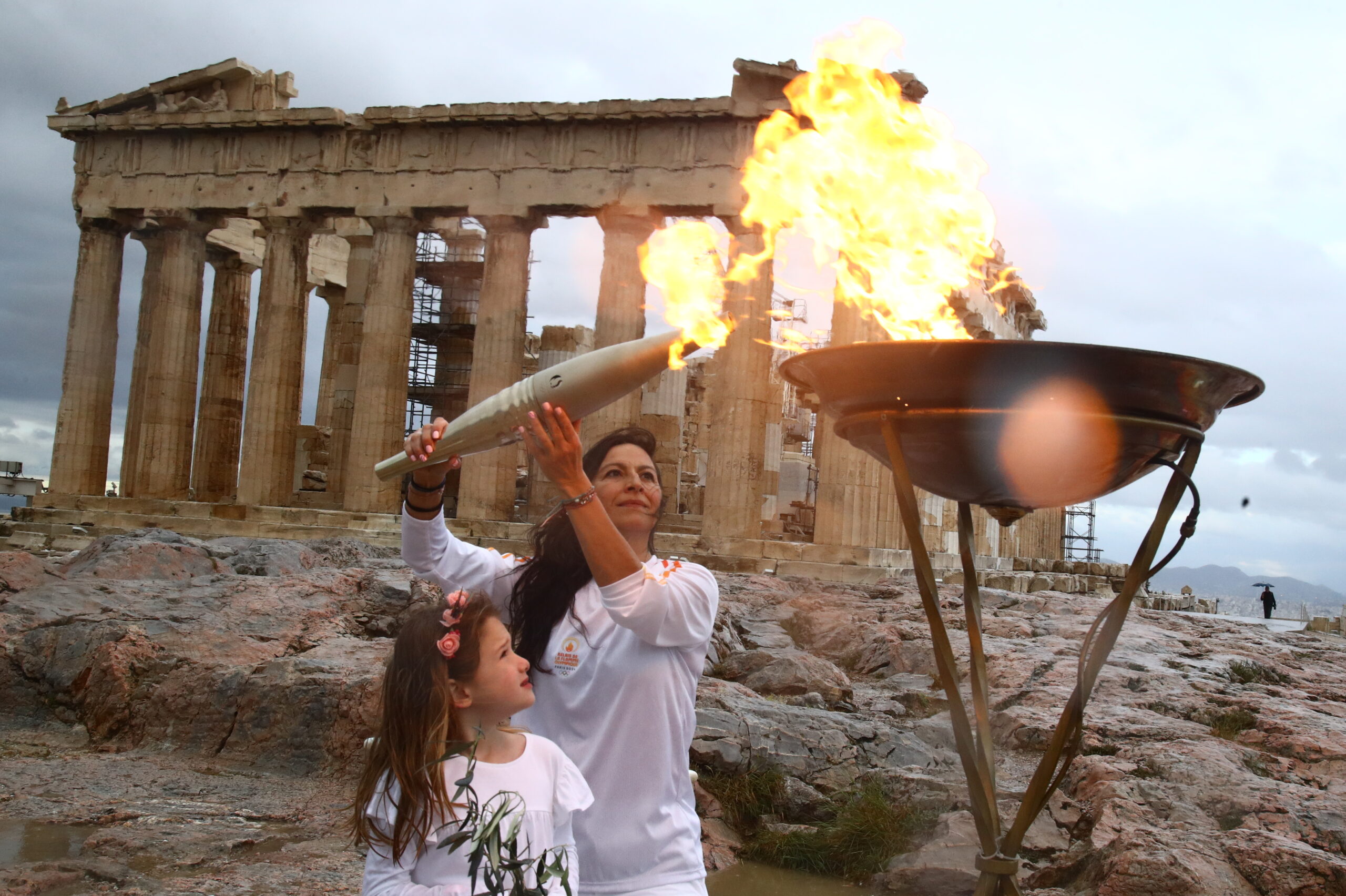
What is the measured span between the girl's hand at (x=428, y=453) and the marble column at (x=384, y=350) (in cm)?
1928

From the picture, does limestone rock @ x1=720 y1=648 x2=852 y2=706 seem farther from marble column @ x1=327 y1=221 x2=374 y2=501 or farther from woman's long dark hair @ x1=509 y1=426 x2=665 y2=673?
marble column @ x1=327 y1=221 x2=374 y2=501

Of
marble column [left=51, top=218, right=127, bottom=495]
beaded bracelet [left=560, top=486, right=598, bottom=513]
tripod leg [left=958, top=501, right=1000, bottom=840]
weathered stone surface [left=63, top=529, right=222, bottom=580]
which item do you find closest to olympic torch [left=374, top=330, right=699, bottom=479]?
beaded bracelet [left=560, top=486, right=598, bottom=513]

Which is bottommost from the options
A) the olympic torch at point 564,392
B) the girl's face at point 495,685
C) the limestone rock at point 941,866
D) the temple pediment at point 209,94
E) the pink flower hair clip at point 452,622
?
the limestone rock at point 941,866

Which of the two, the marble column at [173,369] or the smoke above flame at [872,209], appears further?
the marble column at [173,369]

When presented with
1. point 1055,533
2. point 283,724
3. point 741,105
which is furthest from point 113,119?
point 1055,533

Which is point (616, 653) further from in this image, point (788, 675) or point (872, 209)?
point (788, 675)

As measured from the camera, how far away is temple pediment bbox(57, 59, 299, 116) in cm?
2419

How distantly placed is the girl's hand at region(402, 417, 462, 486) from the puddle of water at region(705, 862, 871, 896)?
3.07 metres

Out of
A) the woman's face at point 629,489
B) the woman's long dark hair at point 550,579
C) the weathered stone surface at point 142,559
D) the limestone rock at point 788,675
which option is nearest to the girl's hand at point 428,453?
the woman's long dark hair at point 550,579

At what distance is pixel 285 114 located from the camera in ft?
75.4

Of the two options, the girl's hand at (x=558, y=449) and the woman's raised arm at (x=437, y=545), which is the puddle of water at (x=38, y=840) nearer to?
the woman's raised arm at (x=437, y=545)

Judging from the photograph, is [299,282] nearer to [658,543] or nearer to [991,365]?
[658,543]

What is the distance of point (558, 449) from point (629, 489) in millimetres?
332

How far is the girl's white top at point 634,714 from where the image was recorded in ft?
9.47
